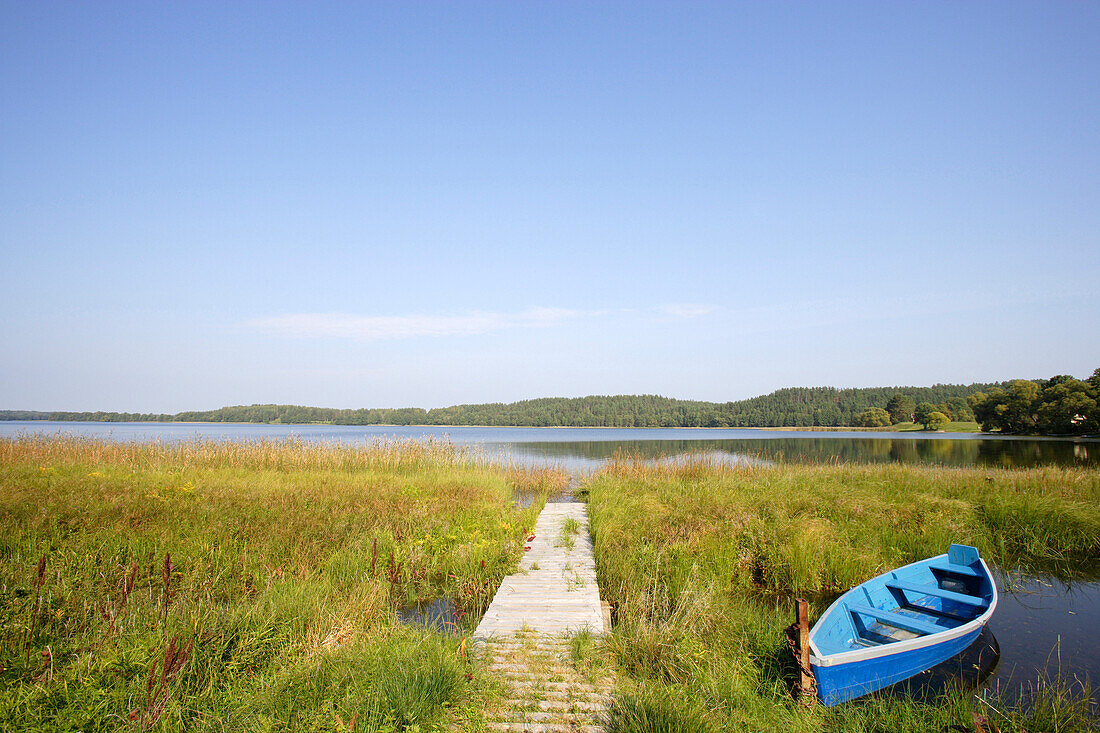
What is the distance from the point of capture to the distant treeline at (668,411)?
110625 millimetres

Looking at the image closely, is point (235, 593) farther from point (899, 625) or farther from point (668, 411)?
point (668, 411)

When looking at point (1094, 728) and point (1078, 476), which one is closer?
point (1094, 728)

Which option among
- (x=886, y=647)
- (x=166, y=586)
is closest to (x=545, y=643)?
(x=886, y=647)

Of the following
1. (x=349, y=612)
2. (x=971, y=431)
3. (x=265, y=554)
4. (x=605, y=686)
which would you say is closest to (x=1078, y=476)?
(x=605, y=686)

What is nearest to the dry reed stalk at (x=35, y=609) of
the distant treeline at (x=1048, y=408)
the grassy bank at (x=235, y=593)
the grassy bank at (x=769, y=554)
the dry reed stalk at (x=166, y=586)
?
the grassy bank at (x=235, y=593)

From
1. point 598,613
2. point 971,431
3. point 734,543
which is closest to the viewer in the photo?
point 598,613

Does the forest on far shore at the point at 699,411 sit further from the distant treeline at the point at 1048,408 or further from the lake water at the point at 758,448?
the lake water at the point at 758,448

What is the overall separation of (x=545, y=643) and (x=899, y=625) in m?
4.44

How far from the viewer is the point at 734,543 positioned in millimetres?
9625

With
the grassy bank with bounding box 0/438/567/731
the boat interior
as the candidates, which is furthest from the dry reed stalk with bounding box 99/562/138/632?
the boat interior

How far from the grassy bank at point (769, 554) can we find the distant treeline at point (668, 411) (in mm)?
99676

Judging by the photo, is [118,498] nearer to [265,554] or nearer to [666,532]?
[265,554]

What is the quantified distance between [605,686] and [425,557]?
5354mm

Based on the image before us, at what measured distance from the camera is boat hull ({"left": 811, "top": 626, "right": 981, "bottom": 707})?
4.98 meters
